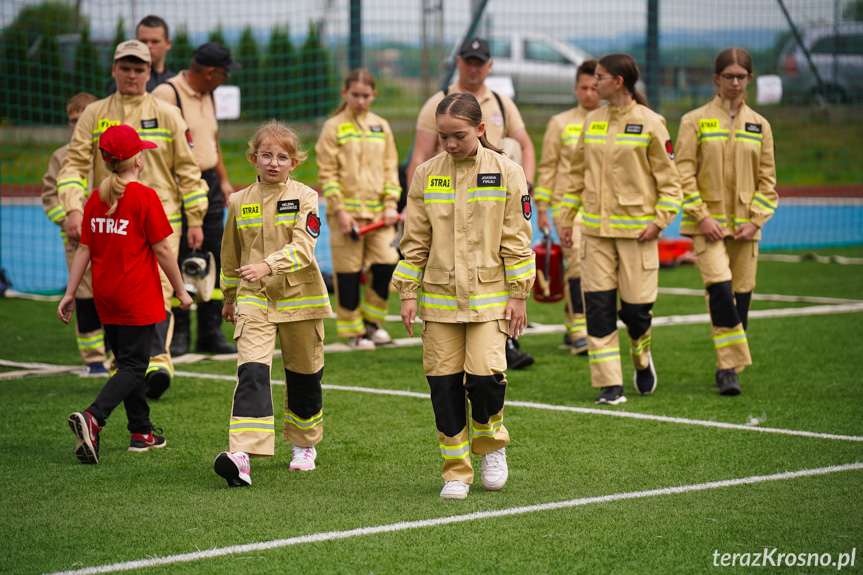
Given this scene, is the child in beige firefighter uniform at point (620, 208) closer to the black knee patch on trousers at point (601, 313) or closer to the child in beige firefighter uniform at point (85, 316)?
the black knee patch on trousers at point (601, 313)

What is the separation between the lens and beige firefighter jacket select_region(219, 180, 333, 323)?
509cm

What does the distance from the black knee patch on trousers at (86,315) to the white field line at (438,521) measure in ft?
12.9

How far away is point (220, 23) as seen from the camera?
13.1 metres

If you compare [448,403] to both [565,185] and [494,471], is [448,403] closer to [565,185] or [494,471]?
[494,471]

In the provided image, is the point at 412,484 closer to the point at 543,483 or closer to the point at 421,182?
the point at 543,483

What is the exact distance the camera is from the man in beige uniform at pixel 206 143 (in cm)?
771

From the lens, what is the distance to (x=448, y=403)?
4738 mm

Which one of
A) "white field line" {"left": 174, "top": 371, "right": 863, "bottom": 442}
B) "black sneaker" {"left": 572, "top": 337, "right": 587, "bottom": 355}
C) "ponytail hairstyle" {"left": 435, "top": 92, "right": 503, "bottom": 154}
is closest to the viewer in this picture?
"ponytail hairstyle" {"left": 435, "top": 92, "right": 503, "bottom": 154}

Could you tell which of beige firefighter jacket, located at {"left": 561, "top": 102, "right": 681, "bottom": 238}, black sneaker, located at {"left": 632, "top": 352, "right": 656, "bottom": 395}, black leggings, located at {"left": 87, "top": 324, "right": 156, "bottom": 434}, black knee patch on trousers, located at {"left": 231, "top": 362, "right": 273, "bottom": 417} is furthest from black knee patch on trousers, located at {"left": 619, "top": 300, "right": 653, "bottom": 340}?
black leggings, located at {"left": 87, "top": 324, "right": 156, "bottom": 434}

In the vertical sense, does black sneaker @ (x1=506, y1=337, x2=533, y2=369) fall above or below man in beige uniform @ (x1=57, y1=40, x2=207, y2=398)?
below

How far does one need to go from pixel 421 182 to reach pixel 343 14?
822cm

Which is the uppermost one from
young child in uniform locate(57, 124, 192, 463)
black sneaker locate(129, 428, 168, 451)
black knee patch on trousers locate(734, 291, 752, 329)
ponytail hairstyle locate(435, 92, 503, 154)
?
ponytail hairstyle locate(435, 92, 503, 154)

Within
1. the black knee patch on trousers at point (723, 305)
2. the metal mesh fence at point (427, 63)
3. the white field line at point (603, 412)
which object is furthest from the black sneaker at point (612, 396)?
the metal mesh fence at point (427, 63)

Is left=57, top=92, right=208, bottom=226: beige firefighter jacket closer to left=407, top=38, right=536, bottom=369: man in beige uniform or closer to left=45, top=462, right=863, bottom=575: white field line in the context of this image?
left=407, top=38, right=536, bottom=369: man in beige uniform
